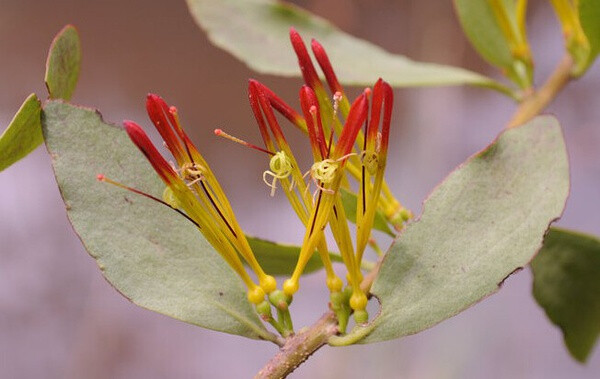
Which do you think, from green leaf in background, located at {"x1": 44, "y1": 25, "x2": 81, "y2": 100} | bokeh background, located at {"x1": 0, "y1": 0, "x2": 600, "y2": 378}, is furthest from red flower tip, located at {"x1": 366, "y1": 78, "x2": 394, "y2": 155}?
bokeh background, located at {"x1": 0, "y1": 0, "x2": 600, "y2": 378}

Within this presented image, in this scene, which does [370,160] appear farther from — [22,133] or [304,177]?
[22,133]

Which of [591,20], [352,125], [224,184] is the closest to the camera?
[352,125]

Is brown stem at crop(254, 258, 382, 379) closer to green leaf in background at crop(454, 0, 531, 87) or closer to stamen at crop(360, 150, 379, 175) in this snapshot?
stamen at crop(360, 150, 379, 175)

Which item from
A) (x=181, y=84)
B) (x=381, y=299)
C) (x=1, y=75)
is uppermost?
(x=1, y=75)

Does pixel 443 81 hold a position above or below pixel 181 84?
below

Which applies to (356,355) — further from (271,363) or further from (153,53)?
(271,363)

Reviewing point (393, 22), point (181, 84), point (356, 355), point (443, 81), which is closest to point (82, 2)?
point (181, 84)

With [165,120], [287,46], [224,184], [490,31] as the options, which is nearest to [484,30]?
[490,31]
